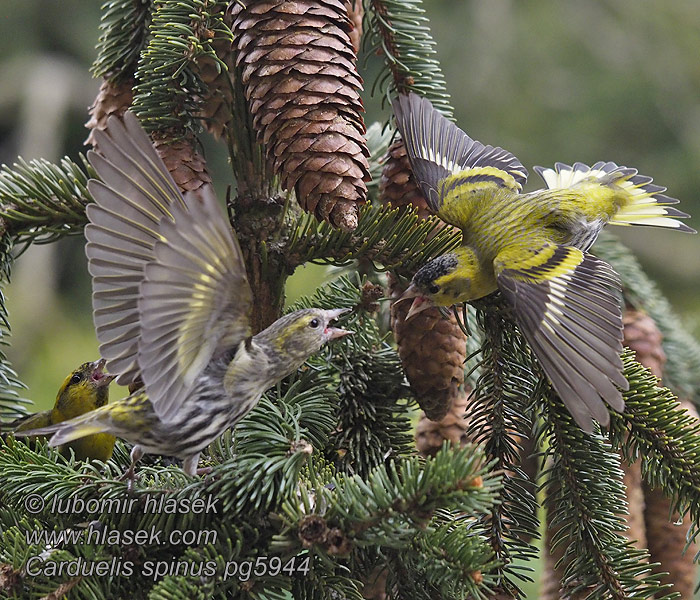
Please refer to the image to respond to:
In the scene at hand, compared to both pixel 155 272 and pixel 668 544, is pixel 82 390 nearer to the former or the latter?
pixel 155 272

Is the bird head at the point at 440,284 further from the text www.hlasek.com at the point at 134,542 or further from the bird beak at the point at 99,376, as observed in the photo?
the bird beak at the point at 99,376

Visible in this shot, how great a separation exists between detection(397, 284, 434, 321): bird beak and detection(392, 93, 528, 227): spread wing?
193mm

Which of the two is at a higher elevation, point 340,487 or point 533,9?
point 533,9

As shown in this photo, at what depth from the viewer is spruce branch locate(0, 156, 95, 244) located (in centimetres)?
139

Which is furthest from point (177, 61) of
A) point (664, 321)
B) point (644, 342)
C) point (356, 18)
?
point (664, 321)

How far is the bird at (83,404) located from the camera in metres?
1.66

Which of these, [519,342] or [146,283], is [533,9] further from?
[146,283]

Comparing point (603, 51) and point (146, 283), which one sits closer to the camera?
point (146, 283)

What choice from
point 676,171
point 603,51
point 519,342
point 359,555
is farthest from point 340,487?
point 603,51

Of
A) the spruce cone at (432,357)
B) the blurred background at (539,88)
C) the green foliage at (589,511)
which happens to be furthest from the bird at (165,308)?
the blurred background at (539,88)

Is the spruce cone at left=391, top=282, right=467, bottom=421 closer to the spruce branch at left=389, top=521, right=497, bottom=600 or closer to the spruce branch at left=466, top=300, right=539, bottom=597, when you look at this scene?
the spruce branch at left=466, top=300, right=539, bottom=597

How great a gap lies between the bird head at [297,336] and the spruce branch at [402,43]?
51cm

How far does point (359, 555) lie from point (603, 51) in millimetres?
3339

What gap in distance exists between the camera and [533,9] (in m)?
4.07
